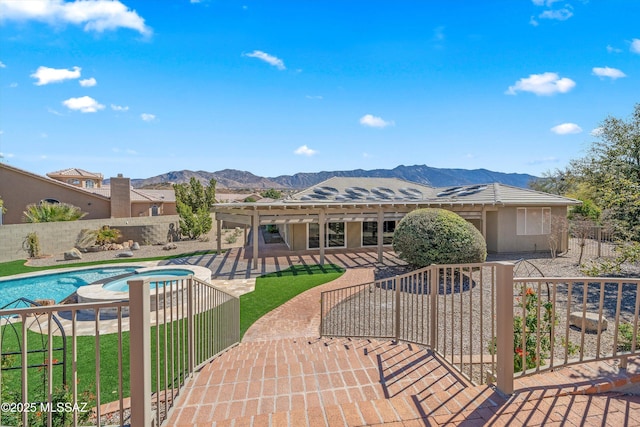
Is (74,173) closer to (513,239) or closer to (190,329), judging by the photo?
(190,329)

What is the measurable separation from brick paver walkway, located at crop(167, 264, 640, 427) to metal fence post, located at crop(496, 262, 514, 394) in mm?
148

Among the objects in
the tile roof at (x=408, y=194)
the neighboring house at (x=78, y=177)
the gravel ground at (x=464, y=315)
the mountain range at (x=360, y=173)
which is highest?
the mountain range at (x=360, y=173)

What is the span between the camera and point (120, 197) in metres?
25.3

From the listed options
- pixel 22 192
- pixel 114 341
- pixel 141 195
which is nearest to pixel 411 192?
pixel 114 341

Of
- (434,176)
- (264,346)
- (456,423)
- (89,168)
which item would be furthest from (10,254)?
(434,176)

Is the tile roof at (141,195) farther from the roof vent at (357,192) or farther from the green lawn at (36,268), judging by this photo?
the roof vent at (357,192)

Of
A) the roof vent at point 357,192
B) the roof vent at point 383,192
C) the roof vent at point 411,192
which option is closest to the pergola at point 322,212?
the roof vent at point 357,192

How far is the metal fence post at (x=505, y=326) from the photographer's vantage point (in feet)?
9.32

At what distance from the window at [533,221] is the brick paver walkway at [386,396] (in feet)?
52.4

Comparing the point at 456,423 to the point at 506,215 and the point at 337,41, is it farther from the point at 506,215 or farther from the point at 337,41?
the point at 506,215

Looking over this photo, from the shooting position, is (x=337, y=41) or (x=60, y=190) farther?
(x=60, y=190)

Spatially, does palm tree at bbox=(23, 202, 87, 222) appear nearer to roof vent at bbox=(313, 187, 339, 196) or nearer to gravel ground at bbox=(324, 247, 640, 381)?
roof vent at bbox=(313, 187, 339, 196)

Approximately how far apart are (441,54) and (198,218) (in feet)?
60.3

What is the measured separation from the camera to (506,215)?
17.0 m
